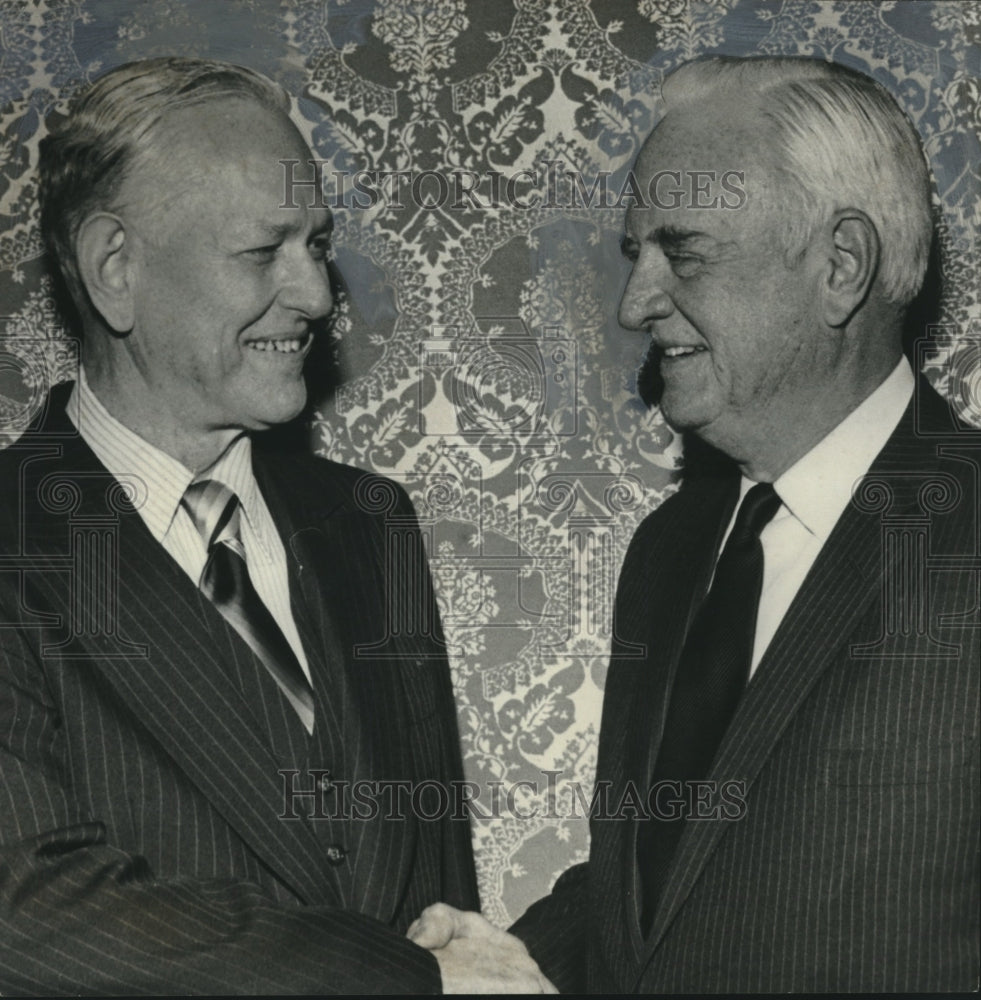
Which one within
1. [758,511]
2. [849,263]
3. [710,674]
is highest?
[849,263]

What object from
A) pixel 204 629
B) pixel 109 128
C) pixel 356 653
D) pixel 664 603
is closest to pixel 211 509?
pixel 204 629

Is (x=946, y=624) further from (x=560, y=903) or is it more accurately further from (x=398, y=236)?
(x=398, y=236)

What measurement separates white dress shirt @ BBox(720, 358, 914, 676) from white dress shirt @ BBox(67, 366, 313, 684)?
0.76 m

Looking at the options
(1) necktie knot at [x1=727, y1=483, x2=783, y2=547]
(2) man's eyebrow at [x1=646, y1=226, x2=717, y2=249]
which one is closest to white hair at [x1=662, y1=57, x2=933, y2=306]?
(2) man's eyebrow at [x1=646, y1=226, x2=717, y2=249]

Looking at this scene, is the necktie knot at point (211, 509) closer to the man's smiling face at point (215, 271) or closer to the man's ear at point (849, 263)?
the man's smiling face at point (215, 271)

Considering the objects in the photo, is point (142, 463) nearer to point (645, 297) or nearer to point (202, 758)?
point (202, 758)

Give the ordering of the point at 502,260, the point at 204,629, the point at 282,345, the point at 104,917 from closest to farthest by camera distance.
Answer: the point at 104,917
the point at 204,629
the point at 282,345
the point at 502,260

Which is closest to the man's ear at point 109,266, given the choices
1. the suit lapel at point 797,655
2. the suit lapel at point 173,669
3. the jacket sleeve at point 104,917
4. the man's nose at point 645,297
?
the suit lapel at point 173,669

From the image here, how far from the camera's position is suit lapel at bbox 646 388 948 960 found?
6.99 feet

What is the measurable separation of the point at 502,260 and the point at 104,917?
1.22 meters

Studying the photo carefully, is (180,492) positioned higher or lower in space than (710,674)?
higher

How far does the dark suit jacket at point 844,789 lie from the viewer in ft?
6.76

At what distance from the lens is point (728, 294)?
224 centimetres

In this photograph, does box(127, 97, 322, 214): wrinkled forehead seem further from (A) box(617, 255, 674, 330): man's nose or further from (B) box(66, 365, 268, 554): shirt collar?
(A) box(617, 255, 674, 330): man's nose
